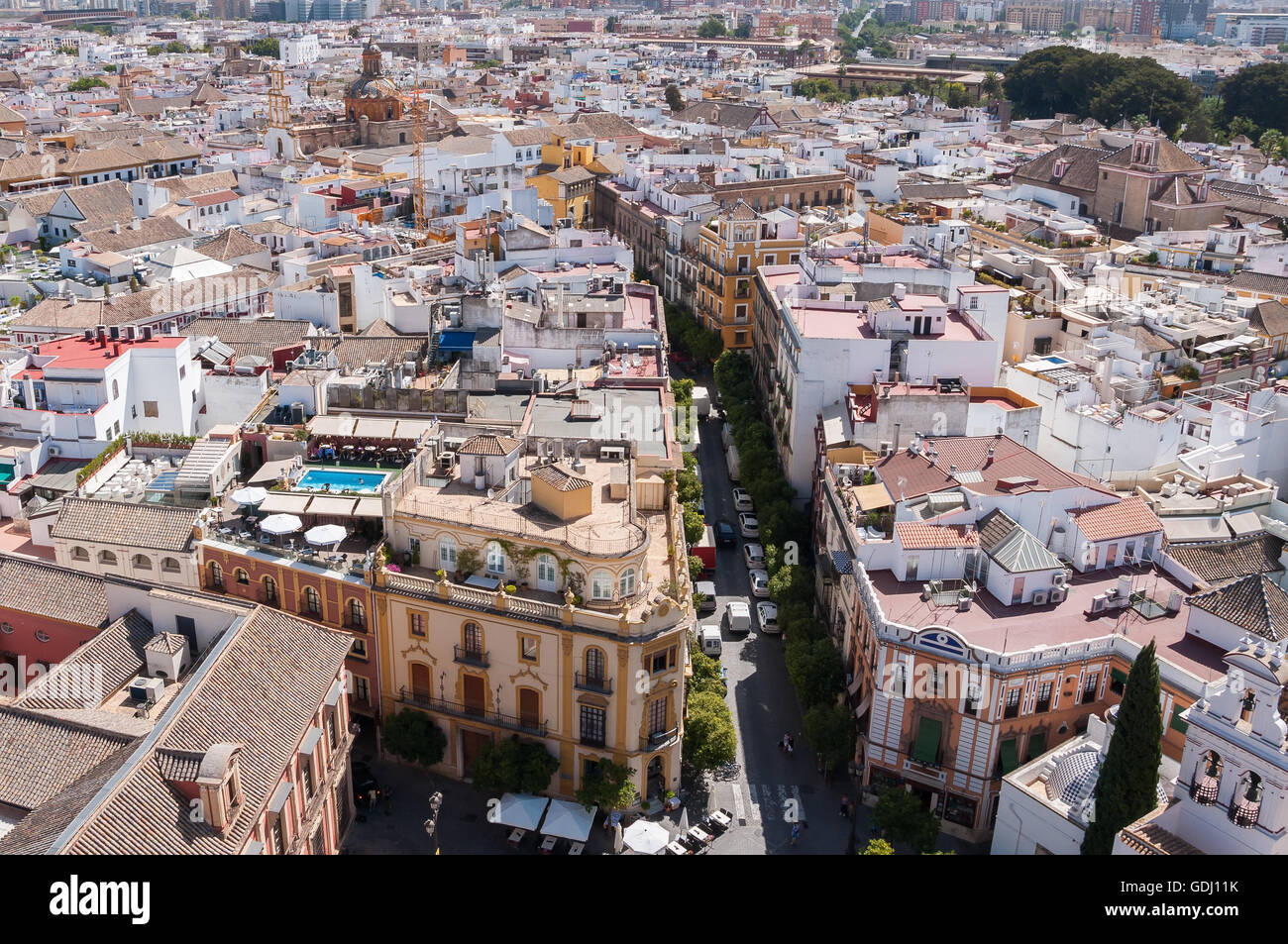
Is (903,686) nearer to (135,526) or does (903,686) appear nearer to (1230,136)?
(135,526)

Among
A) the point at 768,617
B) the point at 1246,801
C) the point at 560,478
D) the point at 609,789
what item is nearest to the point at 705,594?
the point at 768,617

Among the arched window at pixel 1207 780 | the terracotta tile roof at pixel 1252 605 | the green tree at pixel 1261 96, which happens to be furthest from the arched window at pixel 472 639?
the green tree at pixel 1261 96

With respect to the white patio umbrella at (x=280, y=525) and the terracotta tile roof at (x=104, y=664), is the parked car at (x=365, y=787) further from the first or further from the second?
the white patio umbrella at (x=280, y=525)

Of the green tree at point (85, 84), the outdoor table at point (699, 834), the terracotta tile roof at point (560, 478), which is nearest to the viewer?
the outdoor table at point (699, 834)

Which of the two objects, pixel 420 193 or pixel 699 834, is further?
pixel 420 193

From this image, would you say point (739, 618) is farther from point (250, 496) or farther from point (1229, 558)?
point (250, 496)

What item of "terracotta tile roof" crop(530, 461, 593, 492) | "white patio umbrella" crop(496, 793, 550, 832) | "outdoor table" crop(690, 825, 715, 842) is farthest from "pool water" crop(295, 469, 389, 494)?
"outdoor table" crop(690, 825, 715, 842)

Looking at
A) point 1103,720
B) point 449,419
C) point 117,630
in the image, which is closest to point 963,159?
point 449,419
